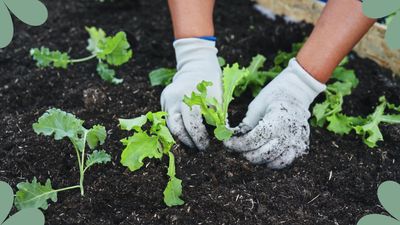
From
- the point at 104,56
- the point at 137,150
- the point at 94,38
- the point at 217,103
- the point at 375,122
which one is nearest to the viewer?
the point at 137,150

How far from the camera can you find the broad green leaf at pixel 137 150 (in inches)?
67.5

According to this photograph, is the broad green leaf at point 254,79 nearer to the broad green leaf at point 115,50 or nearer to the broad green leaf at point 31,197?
the broad green leaf at point 115,50

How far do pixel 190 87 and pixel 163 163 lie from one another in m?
0.32

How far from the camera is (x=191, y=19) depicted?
2.20 m

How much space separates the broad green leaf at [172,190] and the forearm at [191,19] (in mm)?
625

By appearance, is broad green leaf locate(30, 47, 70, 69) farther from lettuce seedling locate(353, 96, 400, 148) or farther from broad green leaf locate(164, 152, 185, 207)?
lettuce seedling locate(353, 96, 400, 148)

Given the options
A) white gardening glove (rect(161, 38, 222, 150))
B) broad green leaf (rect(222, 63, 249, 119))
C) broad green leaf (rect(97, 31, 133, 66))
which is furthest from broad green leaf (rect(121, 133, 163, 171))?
broad green leaf (rect(97, 31, 133, 66))

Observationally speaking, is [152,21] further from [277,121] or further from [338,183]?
[338,183]

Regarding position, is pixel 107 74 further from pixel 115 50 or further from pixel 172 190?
pixel 172 190

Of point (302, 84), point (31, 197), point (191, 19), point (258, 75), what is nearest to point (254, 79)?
point (258, 75)

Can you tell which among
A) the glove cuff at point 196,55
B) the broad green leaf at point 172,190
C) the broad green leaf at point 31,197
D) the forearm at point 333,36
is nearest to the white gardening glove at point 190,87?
the glove cuff at point 196,55

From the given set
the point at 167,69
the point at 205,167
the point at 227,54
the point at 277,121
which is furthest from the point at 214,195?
the point at 227,54

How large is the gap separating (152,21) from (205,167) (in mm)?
1288

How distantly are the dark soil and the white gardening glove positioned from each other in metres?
0.07
